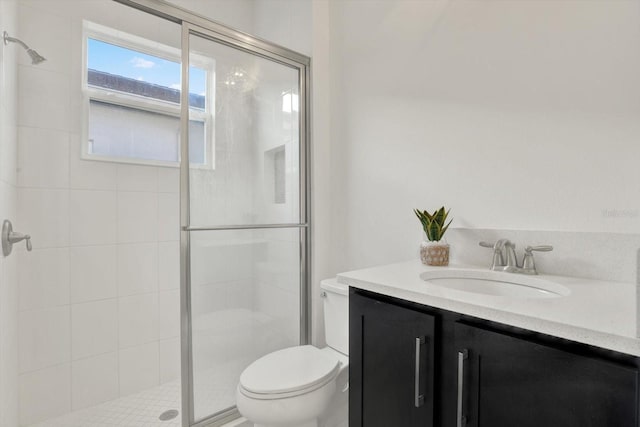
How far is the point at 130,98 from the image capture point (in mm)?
2092

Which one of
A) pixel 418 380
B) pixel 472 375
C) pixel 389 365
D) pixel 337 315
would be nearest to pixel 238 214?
pixel 337 315

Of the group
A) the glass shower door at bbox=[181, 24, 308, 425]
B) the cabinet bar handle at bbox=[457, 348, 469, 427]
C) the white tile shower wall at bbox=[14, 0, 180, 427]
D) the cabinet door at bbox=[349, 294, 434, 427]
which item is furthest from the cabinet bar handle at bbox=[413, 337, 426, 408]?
the white tile shower wall at bbox=[14, 0, 180, 427]

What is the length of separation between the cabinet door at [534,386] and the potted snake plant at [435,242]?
20.1 inches

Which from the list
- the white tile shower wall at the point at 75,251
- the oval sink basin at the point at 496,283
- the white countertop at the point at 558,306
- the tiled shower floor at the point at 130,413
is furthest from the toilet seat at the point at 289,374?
the white tile shower wall at the point at 75,251

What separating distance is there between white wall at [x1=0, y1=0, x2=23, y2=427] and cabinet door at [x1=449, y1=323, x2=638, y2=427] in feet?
5.38

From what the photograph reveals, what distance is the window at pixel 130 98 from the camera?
6.44 ft

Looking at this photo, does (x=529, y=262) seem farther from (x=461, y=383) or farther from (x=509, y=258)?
(x=461, y=383)

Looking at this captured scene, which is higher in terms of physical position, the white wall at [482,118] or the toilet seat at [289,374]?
the white wall at [482,118]

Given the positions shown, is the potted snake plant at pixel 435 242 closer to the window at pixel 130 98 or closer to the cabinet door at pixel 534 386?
the cabinet door at pixel 534 386

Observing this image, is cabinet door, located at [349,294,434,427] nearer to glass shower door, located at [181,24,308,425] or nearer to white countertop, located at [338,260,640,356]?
white countertop, located at [338,260,640,356]

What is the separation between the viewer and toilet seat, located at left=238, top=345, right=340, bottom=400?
51.1 inches

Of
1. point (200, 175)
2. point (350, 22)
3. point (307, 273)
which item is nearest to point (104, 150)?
point (200, 175)

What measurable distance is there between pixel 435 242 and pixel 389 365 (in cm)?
56

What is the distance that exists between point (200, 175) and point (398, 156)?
1.00 m
